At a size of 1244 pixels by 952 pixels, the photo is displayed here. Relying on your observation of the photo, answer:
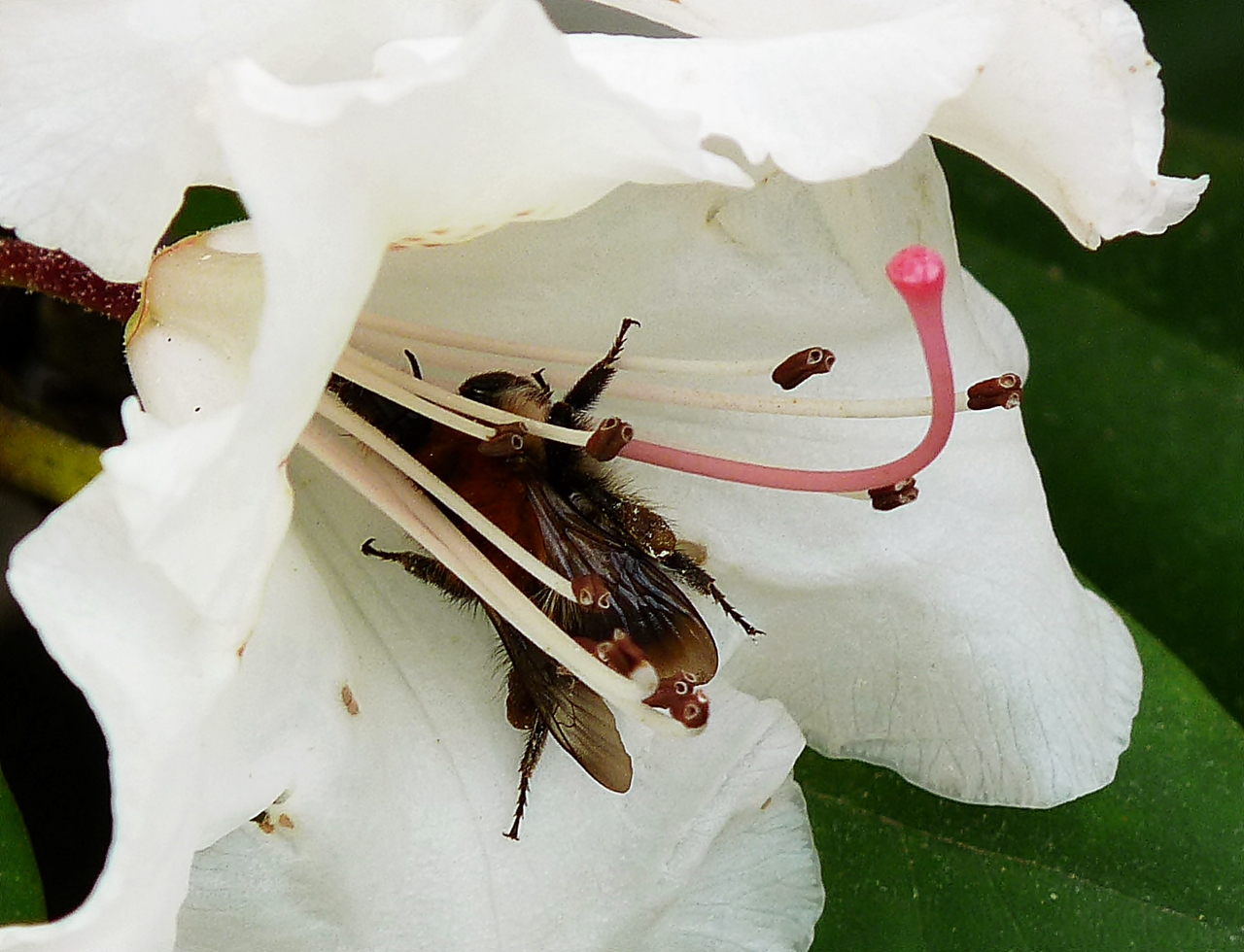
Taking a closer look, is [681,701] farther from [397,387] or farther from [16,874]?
[16,874]

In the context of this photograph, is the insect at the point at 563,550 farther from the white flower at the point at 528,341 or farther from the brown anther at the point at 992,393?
the brown anther at the point at 992,393

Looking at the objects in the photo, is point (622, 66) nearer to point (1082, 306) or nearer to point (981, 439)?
point (981, 439)

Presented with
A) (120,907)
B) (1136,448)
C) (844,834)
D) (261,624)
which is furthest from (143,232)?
(1136,448)

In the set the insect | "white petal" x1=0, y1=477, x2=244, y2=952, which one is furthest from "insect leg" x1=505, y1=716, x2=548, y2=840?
"white petal" x1=0, y1=477, x2=244, y2=952

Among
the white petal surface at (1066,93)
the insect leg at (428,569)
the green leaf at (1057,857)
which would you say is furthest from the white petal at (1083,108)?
the green leaf at (1057,857)

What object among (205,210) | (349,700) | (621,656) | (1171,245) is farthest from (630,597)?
(1171,245)

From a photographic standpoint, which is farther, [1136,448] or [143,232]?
[1136,448]
